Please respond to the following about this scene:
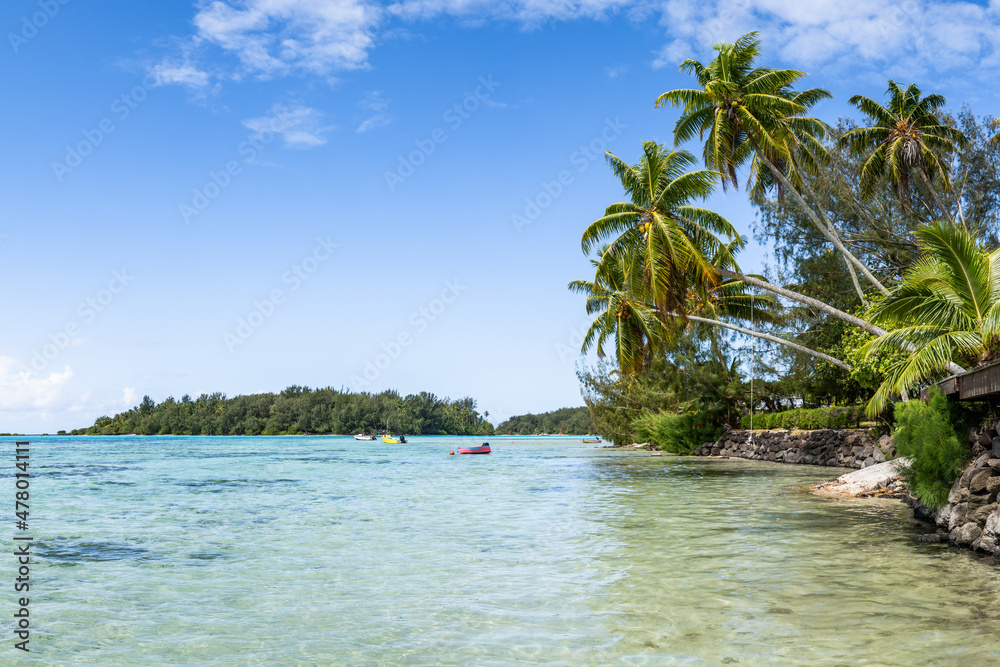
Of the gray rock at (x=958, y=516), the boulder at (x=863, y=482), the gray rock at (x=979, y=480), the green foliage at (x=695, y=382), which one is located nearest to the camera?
the gray rock at (x=979, y=480)

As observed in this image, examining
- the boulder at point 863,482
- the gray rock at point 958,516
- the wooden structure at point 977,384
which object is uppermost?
the wooden structure at point 977,384

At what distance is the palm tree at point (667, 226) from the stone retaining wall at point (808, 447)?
7912 millimetres

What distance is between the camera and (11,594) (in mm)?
8195

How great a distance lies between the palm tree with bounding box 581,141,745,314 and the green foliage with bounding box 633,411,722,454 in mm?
21454

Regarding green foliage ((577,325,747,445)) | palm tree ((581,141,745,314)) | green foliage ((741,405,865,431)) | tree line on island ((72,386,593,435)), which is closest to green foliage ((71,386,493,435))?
tree line on island ((72,386,593,435))

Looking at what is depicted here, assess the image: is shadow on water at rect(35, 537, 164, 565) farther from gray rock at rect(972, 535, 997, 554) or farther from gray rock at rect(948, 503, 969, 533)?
gray rock at rect(948, 503, 969, 533)

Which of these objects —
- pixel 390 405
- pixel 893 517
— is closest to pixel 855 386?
pixel 893 517

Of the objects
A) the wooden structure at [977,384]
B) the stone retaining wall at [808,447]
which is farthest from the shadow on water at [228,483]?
the wooden structure at [977,384]

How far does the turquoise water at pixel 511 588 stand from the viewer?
5781 millimetres

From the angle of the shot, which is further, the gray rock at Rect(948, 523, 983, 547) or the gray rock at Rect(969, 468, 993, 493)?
the gray rock at Rect(969, 468, 993, 493)

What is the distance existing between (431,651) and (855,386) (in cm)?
3069

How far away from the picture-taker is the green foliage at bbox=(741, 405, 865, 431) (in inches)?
1193

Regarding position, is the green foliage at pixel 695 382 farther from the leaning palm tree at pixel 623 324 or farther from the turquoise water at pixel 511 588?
the turquoise water at pixel 511 588

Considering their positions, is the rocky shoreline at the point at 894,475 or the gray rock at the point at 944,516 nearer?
the rocky shoreline at the point at 894,475
